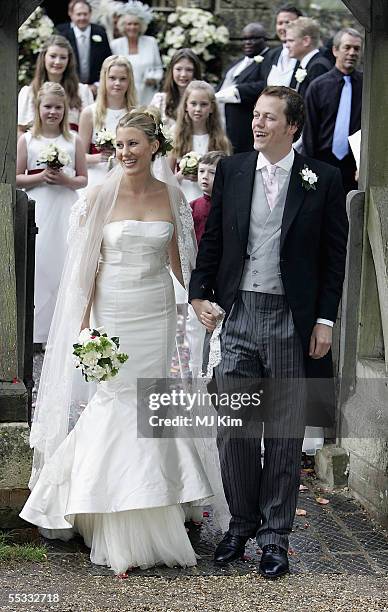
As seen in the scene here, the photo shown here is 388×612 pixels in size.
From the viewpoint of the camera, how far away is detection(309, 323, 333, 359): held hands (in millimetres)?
5578

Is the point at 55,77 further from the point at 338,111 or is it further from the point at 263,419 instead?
the point at 263,419

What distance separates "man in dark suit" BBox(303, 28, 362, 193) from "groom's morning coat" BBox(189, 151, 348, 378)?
374cm

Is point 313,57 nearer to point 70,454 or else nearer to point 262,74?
point 262,74

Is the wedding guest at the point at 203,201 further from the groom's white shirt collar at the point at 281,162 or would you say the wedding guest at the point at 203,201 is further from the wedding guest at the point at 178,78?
the wedding guest at the point at 178,78

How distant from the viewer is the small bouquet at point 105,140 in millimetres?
9141

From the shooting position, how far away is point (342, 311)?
6.89 meters

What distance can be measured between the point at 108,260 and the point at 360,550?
6.28ft

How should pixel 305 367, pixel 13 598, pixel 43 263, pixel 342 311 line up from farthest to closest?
pixel 43 263
pixel 342 311
pixel 305 367
pixel 13 598

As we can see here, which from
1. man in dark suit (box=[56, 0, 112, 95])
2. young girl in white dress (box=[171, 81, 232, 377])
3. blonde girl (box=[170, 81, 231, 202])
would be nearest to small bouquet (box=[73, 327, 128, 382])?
young girl in white dress (box=[171, 81, 232, 377])

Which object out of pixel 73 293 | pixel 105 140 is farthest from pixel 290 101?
pixel 105 140

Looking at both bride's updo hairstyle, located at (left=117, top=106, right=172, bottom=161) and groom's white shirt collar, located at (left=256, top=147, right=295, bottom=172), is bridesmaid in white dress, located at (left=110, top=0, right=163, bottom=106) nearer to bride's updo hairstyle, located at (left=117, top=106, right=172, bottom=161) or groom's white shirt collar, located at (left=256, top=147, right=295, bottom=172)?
bride's updo hairstyle, located at (left=117, top=106, right=172, bottom=161)

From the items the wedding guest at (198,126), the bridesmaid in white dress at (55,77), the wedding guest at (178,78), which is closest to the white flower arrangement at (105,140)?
the wedding guest at (198,126)

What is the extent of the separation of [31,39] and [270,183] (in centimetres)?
900

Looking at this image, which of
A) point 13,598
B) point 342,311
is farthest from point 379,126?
point 13,598
